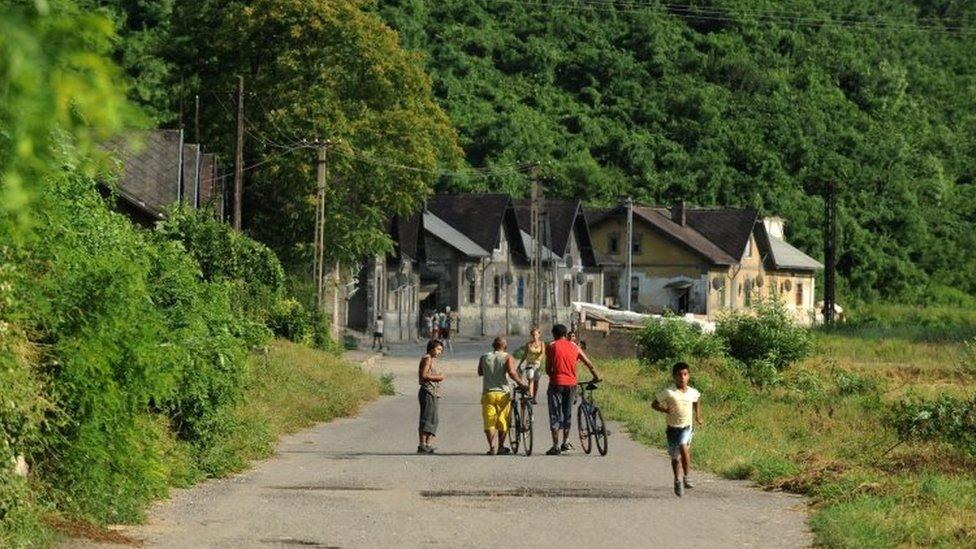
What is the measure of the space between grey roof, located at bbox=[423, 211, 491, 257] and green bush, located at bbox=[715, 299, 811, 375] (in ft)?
122

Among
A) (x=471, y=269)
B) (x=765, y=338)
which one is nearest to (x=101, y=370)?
(x=765, y=338)

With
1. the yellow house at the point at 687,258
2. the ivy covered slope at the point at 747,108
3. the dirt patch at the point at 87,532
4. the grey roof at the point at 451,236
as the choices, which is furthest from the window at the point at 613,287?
the dirt patch at the point at 87,532

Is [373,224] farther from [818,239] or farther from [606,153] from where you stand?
[606,153]

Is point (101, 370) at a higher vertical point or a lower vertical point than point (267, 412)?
higher

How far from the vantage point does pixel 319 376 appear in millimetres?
37906

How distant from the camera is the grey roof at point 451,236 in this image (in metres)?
87.5

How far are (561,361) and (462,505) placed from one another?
7.31m

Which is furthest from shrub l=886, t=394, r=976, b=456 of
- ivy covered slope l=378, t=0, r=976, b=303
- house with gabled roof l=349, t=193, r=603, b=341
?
ivy covered slope l=378, t=0, r=976, b=303

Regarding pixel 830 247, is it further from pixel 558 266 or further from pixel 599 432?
pixel 599 432

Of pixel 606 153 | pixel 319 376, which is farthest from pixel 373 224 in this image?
pixel 606 153

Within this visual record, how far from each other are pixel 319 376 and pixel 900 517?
2340cm

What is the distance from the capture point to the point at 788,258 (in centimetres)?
11338

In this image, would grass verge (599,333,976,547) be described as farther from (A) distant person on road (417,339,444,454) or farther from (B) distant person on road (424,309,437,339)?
(B) distant person on road (424,309,437,339)

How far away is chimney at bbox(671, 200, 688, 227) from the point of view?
107875 millimetres
